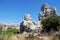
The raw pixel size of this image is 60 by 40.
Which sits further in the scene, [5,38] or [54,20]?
[54,20]

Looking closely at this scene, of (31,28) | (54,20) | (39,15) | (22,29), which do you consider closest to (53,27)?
(54,20)

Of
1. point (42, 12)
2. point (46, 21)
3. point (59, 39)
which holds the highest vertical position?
point (42, 12)

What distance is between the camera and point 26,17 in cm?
4503

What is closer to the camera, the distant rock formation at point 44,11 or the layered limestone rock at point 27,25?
the layered limestone rock at point 27,25

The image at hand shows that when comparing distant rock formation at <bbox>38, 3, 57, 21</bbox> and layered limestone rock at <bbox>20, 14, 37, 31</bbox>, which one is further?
distant rock formation at <bbox>38, 3, 57, 21</bbox>

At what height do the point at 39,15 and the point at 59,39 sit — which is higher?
the point at 39,15

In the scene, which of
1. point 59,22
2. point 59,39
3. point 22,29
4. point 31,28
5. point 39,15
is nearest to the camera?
point 59,39

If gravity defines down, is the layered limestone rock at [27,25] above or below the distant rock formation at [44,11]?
below

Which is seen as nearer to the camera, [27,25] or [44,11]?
[27,25]

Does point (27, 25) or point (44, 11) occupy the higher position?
point (44, 11)

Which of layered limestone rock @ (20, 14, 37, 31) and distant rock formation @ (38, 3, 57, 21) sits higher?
distant rock formation @ (38, 3, 57, 21)

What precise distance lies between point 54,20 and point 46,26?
1976 millimetres

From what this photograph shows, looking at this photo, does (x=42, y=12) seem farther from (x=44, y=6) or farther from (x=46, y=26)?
(x=46, y=26)

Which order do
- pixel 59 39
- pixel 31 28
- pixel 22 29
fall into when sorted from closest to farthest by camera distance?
pixel 59 39
pixel 31 28
pixel 22 29
